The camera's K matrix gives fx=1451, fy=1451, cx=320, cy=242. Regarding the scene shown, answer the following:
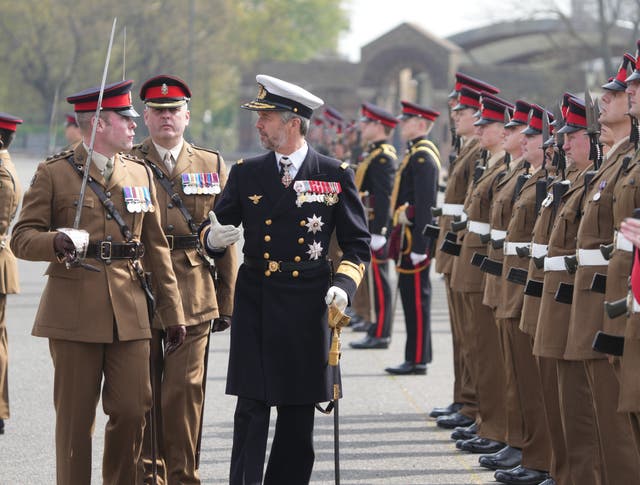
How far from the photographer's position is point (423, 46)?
6241 cm

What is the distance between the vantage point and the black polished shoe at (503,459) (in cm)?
822

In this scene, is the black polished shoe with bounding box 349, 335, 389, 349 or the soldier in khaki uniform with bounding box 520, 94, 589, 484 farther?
the black polished shoe with bounding box 349, 335, 389, 349

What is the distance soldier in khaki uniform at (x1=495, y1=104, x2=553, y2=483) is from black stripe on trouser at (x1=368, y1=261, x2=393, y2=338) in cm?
514

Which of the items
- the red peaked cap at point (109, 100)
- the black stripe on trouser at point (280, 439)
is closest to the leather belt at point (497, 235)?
the black stripe on trouser at point (280, 439)

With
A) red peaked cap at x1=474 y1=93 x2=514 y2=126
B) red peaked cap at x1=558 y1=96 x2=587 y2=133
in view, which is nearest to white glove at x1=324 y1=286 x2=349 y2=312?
red peaked cap at x1=558 y1=96 x2=587 y2=133

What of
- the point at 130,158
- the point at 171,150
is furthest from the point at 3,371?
the point at 130,158

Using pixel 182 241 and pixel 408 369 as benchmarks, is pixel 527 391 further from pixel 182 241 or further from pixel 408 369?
pixel 408 369

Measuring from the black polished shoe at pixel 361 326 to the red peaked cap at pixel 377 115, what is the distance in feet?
7.53

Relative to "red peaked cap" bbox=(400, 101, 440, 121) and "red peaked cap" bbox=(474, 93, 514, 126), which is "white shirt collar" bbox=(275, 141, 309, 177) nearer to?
"red peaked cap" bbox=(474, 93, 514, 126)

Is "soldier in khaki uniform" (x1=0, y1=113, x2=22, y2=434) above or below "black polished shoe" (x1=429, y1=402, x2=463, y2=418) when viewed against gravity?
above

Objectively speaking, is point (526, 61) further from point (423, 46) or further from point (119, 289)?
point (119, 289)

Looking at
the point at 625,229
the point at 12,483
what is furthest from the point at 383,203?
the point at 625,229

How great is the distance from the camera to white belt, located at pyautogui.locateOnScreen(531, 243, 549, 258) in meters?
7.21

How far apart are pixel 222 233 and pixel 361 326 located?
28.0ft
